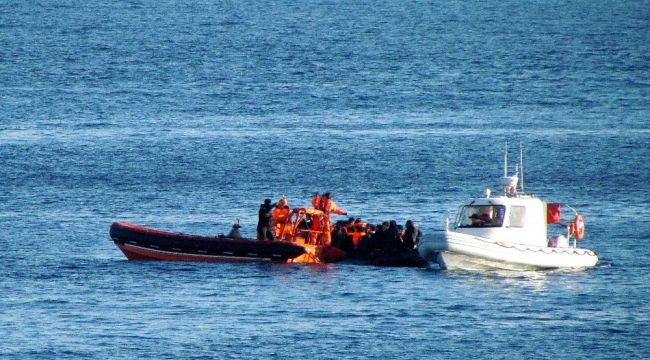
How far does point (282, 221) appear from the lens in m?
46.6

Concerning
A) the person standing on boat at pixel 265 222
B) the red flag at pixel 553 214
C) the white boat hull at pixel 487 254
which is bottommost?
the white boat hull at pixel 487 254

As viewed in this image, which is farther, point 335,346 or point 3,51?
point 3,51

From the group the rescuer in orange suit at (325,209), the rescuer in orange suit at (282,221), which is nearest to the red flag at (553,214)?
the rescuer in orange suit at (325,209)

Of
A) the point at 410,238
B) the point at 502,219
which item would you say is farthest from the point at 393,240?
the point at 502,219

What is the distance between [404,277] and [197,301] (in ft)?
17.7

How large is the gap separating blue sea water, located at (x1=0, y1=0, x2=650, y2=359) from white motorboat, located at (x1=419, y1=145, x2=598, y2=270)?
1.29 feet

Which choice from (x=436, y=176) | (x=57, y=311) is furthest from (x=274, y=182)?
(x=57, y=311)

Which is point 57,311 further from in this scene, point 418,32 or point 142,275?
point 418,32

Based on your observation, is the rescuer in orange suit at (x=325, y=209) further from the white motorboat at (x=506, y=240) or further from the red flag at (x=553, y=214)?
the red flag at (x=553, y=214)

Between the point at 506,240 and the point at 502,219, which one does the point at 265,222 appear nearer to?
the point at 502,219

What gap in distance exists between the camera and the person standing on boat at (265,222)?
150ft

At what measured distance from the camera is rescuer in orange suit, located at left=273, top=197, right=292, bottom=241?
1831 inches

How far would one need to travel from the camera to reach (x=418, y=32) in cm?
14688

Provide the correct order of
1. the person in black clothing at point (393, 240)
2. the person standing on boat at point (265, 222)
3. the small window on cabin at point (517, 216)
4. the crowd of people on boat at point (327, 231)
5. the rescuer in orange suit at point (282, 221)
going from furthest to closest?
the rescuer in orange suit at point (282, 221), the crowd of people on boat at point (327, 231), the person in black clothing at point (393, 240), the person standing on boat at point (265, 222), the small window on cabin at point (517, 216)
